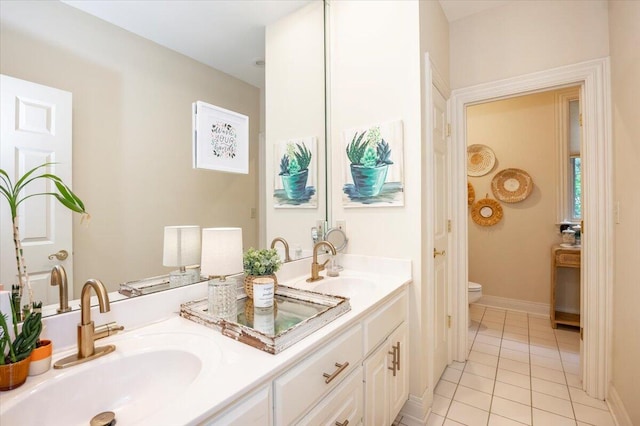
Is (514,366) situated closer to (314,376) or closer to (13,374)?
(314,376)

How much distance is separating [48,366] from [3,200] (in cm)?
45

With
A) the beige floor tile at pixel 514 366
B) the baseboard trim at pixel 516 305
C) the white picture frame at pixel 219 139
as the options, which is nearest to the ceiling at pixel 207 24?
the white picture frame at pixel 219 139

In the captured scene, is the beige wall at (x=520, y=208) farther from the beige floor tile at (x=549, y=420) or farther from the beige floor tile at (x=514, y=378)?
the beige floor tile at (x=549, y=420)

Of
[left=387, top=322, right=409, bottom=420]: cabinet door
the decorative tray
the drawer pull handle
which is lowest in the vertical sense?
[left=387, top=322, right=409, bottom=420]: cabinet door

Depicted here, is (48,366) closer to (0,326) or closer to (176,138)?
(0,326)

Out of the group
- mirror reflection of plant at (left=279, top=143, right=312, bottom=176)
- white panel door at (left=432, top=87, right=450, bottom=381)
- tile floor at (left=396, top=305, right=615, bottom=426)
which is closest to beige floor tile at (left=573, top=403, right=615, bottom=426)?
tile floor at (left=396, top=305, right=615, bottom=426)

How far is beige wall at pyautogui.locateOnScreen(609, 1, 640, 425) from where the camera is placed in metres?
1.47

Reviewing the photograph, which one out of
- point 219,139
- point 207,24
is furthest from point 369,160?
point 207,24

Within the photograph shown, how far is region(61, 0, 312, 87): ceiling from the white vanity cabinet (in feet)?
4.37

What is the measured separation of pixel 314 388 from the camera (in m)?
0.91

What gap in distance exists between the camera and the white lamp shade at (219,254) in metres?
1.08

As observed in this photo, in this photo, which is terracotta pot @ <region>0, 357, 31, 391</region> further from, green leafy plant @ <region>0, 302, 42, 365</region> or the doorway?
the doorway

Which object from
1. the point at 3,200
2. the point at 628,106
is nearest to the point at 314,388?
the point at 3,200

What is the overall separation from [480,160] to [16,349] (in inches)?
164
